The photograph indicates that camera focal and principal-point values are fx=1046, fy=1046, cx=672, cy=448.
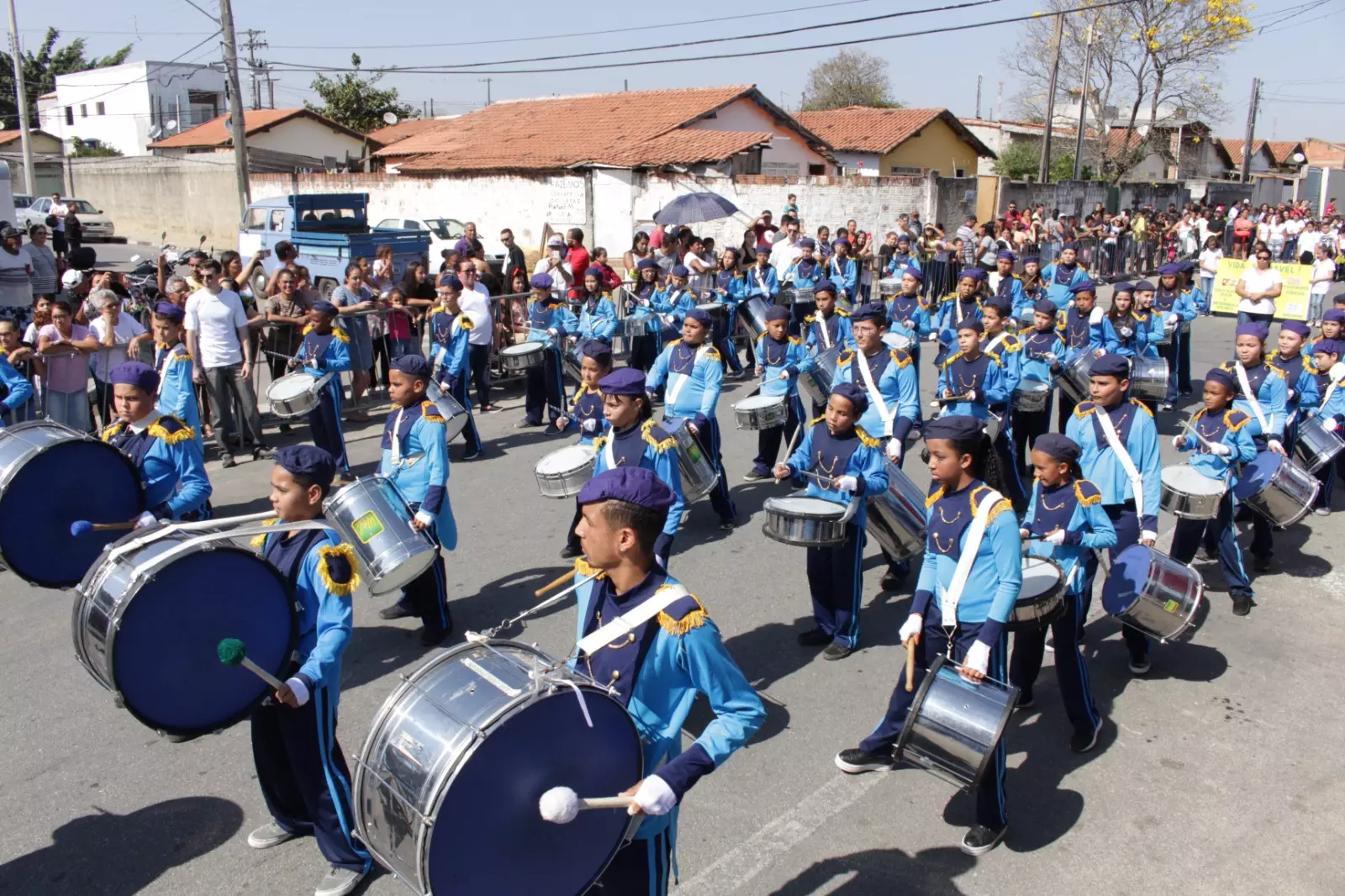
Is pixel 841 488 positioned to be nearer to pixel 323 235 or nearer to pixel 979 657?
pixel 979 657

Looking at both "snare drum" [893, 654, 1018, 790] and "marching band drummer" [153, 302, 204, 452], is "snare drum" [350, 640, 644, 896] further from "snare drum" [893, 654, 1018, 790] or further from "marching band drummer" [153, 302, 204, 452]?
"marching band drummer" [153, 302, 204, 452]

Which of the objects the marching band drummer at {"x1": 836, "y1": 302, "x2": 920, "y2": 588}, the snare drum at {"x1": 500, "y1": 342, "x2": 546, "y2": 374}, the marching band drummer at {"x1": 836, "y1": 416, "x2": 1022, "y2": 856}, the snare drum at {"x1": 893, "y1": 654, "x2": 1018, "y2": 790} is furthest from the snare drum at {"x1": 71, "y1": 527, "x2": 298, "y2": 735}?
the snare drum at {"x1": 500, "y1": 342, "x2": 546, "y2": 374}

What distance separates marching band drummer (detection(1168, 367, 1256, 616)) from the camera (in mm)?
7008

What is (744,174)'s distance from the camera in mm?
25094

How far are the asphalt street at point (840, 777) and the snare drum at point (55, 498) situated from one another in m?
0.11

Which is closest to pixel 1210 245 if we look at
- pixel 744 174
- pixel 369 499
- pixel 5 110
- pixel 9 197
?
pixel 744 174

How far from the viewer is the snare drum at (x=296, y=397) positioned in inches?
369

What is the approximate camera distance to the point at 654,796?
280 centimetres

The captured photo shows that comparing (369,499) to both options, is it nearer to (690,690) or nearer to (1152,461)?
(690,690)

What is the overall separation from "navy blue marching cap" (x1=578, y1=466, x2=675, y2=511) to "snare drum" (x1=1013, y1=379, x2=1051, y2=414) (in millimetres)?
6704

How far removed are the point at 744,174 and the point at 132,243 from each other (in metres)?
25.4

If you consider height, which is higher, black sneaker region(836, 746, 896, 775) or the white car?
the white car

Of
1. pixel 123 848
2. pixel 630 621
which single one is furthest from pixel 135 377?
pixel 630 621

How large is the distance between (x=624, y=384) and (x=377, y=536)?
5.40 feet
